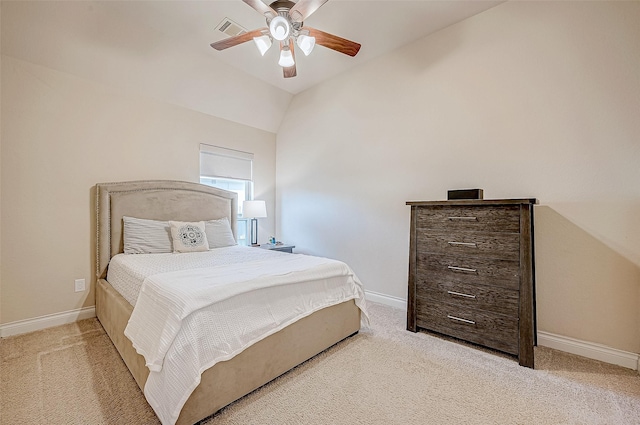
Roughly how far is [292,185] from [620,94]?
11.6 feet

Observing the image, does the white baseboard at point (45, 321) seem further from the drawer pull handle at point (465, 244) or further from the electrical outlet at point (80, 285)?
the drawer pull handle at point (465, 244)

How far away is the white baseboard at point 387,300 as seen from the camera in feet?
9.98

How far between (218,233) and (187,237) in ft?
1.47

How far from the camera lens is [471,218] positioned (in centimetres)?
219

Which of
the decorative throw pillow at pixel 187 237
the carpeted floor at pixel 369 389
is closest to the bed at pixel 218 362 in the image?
the carpeted floor at pixel 369 389

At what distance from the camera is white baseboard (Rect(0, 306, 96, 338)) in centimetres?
238

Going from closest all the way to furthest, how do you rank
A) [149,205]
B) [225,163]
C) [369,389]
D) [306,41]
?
[369,389], [306,41], [149,205], [225,163]

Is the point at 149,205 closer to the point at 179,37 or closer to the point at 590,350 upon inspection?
the point at 179,37

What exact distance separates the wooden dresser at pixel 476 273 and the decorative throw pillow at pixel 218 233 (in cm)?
222

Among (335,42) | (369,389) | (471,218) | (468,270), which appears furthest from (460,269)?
(335,42)

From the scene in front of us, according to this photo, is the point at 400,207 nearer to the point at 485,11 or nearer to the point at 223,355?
the point at 485,11

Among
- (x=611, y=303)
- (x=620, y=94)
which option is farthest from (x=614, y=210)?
(x=620, y=94)

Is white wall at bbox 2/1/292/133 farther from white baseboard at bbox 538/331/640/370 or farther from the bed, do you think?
white baseboard at bbox 538/331/640/370

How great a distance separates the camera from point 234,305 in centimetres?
155
